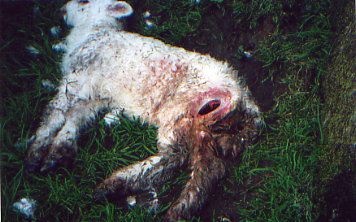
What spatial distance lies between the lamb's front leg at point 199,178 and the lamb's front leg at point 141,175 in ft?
0.42

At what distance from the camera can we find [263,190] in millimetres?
2852

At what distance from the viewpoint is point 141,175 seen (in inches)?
111

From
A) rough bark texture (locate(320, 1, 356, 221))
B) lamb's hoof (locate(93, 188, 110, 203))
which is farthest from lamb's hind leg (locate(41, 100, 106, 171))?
rough bark texture (locate(320, 1, 356, 221))

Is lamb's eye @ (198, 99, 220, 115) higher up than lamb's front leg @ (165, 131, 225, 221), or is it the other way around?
lamb's eye @ (198, 99, 220, 115)

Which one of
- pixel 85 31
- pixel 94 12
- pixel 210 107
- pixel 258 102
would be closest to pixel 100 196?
pixel 210 107

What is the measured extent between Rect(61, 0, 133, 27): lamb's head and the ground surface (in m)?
0.12

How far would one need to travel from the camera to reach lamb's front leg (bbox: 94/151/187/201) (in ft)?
9.19

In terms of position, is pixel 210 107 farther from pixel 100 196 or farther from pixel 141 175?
pixel 100 196

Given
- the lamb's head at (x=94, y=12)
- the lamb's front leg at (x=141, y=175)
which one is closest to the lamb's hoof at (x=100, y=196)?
the lamb's front leg at (x=141, y=175)

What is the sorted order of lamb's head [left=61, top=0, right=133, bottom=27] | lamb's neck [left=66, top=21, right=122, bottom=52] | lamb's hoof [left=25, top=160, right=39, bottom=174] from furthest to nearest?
lamb's head [left=61, top=0, right=133, bottom=27] < lamb's neck [left=66, top=21, right=122, bottom=52] < lamb's hoof [left=25, top=160, right=39, bottom=174]

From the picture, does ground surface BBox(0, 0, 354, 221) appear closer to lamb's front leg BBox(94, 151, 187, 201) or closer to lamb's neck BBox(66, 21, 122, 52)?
lamb's front leg BBox(94, 151, 187, 201)

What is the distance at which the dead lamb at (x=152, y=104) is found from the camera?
2.82m

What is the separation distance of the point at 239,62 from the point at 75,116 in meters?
1.47

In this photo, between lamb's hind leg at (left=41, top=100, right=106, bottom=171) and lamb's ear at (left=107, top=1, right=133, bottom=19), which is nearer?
lamb's hind leg at (left=41, top=100, right=106, bottom=171)
